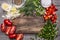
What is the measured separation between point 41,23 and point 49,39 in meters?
0.39

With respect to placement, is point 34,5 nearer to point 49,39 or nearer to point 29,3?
point 29,3

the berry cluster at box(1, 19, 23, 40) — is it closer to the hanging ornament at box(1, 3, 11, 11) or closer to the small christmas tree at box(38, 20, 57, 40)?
the hanging ornament at box(1, 3, 11, 11)

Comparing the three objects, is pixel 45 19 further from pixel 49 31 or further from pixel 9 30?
pixel 9 30

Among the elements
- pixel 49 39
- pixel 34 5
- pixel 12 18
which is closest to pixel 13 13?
pixel 12 18

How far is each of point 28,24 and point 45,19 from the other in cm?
22

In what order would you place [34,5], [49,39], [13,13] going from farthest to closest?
[34,5]
[13,13]
[49,39]

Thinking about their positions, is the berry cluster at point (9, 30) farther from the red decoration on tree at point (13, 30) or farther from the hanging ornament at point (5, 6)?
the hanging ornament at point (5, 6)

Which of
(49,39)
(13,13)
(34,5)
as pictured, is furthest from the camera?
(34,5)

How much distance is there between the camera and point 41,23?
268 centimetres

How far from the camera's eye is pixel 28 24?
8.80 feet

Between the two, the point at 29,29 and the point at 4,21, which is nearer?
the point at 4,21

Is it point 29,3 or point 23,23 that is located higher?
point 29,3

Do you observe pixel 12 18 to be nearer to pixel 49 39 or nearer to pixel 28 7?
pixel 28 7

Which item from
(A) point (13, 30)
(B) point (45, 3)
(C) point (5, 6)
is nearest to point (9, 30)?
(A) point (13, 30)
